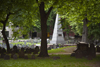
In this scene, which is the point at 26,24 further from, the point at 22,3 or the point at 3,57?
the point at 3,57

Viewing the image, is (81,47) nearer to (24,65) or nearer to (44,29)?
(44,29)

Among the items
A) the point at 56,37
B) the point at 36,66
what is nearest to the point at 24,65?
the point at 36,66

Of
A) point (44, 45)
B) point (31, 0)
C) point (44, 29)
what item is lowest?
point (44, 45)

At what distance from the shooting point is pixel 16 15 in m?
16.3

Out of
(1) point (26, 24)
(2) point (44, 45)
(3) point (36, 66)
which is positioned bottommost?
(3) point (36, 66)

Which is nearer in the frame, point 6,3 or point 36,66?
point 36,66

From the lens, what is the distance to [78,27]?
2877 centimetres

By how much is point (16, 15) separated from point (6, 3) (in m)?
3.36

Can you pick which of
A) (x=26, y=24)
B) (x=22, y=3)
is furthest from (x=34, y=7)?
(x=26, y=24)

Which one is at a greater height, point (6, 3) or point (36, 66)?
point (6, 3)

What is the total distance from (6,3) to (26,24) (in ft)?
21.7

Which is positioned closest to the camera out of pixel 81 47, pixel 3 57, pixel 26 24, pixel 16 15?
pixel 3 57

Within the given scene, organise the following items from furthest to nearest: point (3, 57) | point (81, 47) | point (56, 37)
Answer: point (56, 37) → point (81, 47) → point (3, 57)

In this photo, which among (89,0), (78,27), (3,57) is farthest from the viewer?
(78,27)
